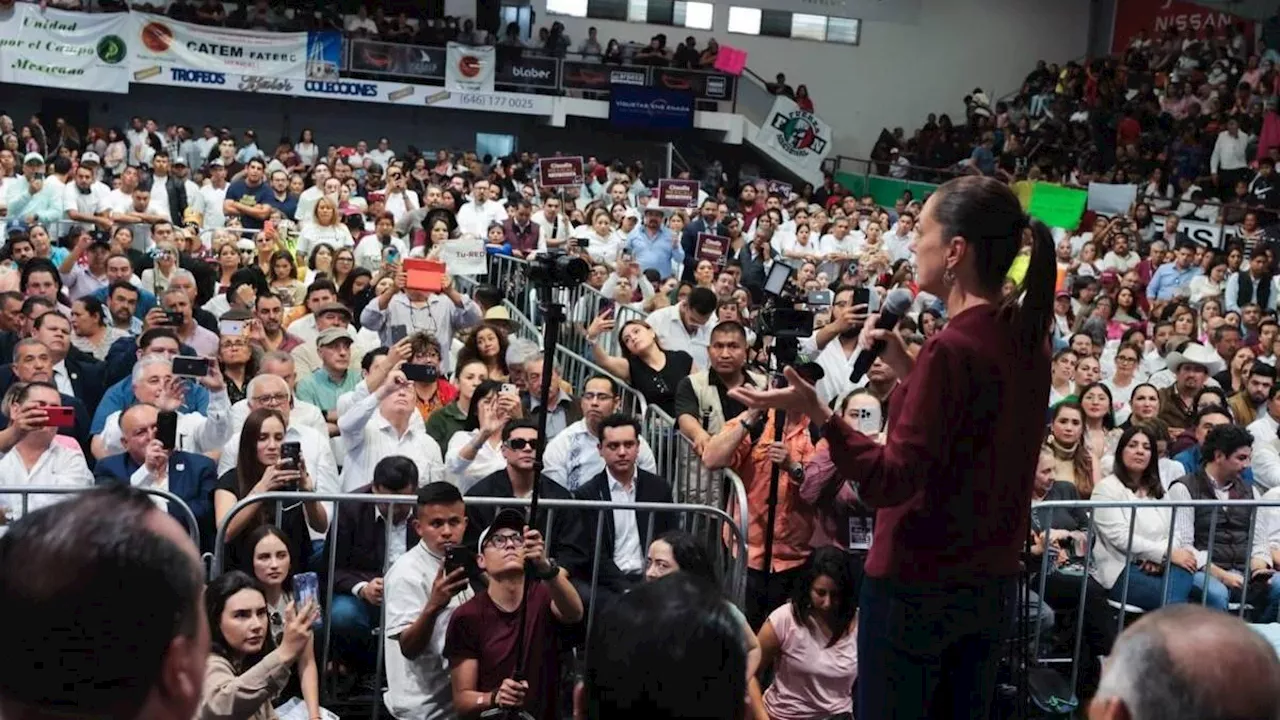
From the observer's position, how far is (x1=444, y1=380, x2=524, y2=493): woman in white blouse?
6.22 m

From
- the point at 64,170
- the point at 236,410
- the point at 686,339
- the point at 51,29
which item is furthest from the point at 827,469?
the point at 51,29

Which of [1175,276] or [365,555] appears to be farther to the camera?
[1175,276]

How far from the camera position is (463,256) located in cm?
969

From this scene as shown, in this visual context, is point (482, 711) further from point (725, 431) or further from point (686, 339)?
point (686, 339)

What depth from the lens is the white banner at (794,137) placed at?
80.8ft

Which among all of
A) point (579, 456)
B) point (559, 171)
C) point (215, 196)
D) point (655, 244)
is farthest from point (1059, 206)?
point (579, 456)

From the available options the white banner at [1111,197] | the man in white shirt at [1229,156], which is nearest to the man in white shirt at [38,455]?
the white banner at [1111,197]

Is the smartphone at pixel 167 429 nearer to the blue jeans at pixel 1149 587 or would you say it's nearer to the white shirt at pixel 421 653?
the white shirt at pixel 421 653

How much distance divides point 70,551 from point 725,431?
13.7ft

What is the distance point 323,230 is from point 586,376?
13.7 ft

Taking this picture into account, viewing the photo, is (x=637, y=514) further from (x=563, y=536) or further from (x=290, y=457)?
(x=290, y=457)

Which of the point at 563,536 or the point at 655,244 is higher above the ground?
the point at 655,244

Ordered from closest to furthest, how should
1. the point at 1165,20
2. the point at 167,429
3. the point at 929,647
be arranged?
the point at 929,647 < the point at 167,429 < the point at 1165,20

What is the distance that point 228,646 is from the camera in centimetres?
433
